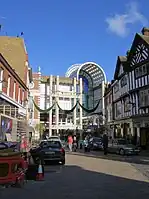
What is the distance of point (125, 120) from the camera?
4091cm

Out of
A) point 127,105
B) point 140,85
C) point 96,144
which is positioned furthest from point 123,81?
point 96,144

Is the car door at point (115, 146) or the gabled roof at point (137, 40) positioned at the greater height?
the gabled roof at point (137, 40)

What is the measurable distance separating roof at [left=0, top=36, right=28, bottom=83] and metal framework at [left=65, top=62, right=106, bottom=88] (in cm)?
6194

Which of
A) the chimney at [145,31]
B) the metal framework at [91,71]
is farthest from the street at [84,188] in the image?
the metal framework at [91,71]

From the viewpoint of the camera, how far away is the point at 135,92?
3719 cm

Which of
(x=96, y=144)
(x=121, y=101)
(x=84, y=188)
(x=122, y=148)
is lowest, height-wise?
(x=84, y=188)

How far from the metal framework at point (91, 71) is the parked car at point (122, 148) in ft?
242

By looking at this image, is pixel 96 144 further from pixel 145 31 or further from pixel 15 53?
pixel 15 53

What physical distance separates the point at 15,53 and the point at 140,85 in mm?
16237

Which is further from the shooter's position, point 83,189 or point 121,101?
point 121,101

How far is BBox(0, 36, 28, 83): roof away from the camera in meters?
40.4

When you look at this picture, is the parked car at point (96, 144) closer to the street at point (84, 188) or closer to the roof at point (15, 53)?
the roof at point (15, 53)

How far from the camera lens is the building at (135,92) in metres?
34.7

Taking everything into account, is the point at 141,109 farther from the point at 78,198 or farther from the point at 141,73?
the point at 78,198
